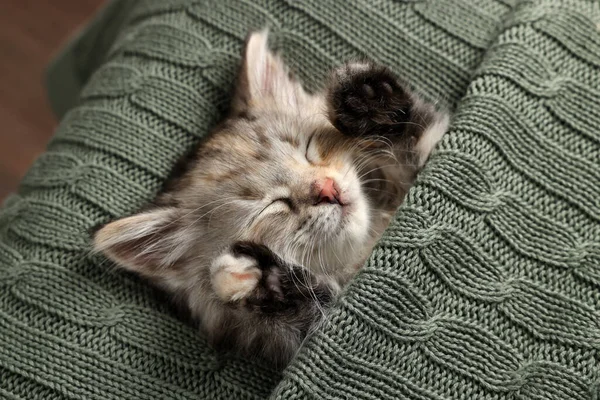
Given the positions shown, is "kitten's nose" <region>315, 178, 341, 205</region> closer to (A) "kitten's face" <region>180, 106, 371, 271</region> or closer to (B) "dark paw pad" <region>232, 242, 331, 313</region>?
(A) "kitten's face" <region>180, 106, 371, 271</region>

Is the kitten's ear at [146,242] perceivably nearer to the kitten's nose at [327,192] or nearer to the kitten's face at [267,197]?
the kitten's face at [267,197]

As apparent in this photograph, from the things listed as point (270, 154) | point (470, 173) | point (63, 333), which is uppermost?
point (470, 173)

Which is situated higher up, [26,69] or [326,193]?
[26,69]

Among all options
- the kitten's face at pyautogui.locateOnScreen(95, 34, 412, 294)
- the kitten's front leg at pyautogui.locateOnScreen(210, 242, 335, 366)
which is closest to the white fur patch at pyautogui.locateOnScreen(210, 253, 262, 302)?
the kitten's front leg at pyautogui.locateOnScreen(210, 242, 335, 366)

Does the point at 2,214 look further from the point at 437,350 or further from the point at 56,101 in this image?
the point at 437,350

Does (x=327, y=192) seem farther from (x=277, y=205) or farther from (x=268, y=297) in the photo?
(x=268, y=297)

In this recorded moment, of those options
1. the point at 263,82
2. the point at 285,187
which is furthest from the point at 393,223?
the point at 263,82

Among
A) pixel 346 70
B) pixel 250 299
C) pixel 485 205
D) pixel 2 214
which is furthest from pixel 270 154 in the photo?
pixel 2 214

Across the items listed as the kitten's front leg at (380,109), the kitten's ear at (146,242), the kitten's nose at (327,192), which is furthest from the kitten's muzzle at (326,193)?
the kitten's ear at (146,242)
